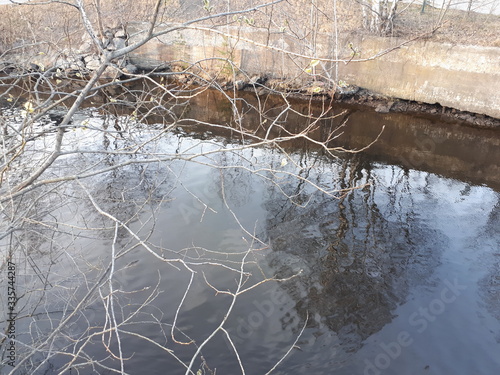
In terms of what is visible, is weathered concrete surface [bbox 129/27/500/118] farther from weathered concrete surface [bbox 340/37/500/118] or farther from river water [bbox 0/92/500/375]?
river water [bbox 0/92/500/375]

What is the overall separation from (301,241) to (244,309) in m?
1.87

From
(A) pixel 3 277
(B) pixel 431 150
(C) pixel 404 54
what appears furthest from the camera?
(C) pixel 404 54

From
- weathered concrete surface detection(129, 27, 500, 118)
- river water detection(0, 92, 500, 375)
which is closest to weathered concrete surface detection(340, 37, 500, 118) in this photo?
weathered concrete surface detection(129, 27, 500, 118)

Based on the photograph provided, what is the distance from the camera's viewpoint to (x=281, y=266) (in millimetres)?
6062

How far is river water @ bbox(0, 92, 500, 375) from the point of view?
4.62 meters

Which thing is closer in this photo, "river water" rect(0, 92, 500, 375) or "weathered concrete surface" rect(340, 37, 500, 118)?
"river water" rect(0, 92, 500, 375)

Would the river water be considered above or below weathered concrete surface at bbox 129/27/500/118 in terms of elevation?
below

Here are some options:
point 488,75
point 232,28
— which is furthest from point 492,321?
point 232,28

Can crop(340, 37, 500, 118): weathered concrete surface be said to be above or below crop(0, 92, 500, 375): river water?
above

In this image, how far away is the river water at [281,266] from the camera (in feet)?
15.2

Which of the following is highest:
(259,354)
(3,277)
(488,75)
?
(488,75)

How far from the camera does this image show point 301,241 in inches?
262

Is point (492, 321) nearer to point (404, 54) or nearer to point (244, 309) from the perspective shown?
point (244, 309)

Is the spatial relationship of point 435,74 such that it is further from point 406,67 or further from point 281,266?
point 281,266
